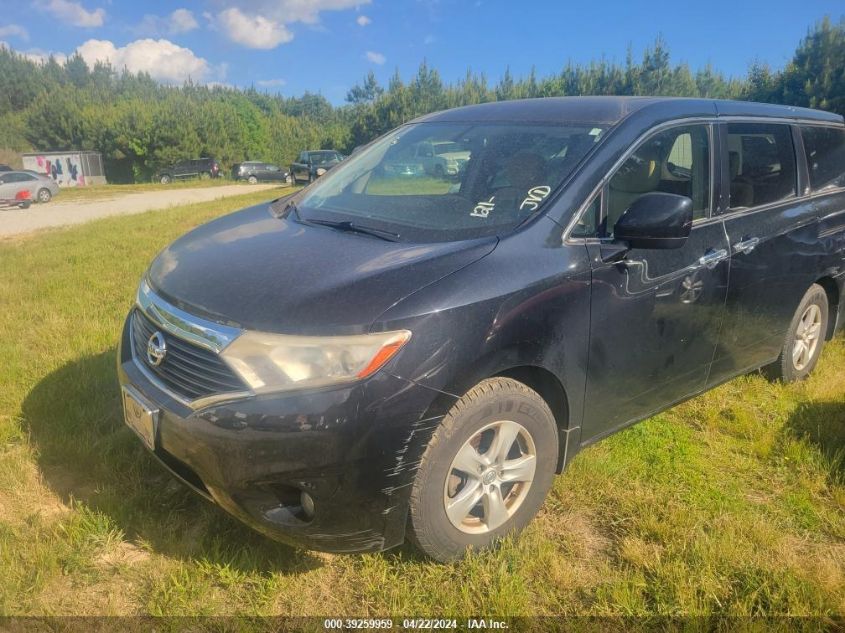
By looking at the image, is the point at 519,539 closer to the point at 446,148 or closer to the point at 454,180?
the point at 454,180

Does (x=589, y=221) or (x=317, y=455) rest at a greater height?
(x=589, y=221)

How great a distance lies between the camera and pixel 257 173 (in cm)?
4244

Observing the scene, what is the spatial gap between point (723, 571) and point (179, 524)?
2266 mm

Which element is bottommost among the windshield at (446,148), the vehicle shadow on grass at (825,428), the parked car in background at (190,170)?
the vehicle shadow on grass at (825,428)

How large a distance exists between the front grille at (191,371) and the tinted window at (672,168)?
181 centimetres

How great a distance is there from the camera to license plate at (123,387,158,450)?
2.23 metres

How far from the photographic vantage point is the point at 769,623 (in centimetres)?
220

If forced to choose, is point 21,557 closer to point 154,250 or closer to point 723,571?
point 723,571

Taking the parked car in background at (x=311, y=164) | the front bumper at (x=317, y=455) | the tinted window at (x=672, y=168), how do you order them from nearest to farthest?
the front bumper at (x=317, y=455) → the tinted window at (x=672, y=168) → the parked car in background at (x=311, y=164)

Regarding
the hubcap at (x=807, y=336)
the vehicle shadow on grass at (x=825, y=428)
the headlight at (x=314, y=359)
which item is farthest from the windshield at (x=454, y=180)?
the hubcap at (x=807, y=336)

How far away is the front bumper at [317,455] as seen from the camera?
1938mm

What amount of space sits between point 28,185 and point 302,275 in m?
24.4

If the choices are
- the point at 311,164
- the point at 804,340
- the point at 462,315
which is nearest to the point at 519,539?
the point at 462,315

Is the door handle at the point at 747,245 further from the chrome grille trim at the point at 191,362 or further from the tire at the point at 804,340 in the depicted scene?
the chrome grille trim at the point at 191,362
